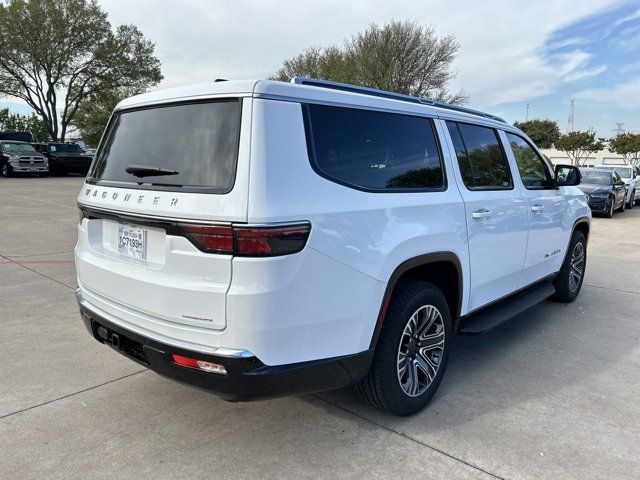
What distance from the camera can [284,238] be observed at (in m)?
2.26

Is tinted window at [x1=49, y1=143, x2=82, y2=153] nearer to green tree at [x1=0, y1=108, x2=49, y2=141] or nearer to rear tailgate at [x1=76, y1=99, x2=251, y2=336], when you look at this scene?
rear tailgate at [x1=76, y1=99, x2=251, y2=336]

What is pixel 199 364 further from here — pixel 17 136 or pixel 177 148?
pixel 17 136

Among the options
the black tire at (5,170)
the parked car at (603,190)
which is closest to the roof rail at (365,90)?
the parked car at (603,190)

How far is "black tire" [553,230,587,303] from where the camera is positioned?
553 cm

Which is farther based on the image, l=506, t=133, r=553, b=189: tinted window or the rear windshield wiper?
l=506, t=133, r=553, b=189: tinted window

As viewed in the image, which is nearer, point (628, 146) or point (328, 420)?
point (328, 420)

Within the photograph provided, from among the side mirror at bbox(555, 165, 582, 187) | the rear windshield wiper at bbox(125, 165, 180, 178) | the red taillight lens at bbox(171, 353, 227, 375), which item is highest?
the side mirror at bbox(555, 165, 582, 187)

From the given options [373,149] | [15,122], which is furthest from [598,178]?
[15,122]

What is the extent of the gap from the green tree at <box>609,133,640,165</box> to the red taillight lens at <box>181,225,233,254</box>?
4980cm

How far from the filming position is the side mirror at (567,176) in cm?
495

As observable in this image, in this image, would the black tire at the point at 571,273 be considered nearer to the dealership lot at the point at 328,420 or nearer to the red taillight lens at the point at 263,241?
the dealership lot at the point at 328,420

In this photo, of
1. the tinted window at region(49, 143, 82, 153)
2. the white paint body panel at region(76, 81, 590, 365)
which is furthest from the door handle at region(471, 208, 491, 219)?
the tinted window at region(49, 143, 82, 153)

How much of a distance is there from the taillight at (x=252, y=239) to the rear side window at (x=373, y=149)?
39 centimetres

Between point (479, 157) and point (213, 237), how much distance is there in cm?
240
